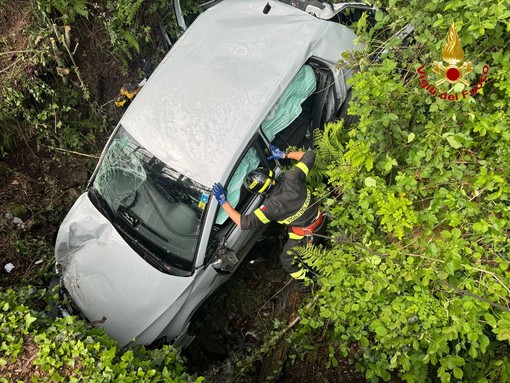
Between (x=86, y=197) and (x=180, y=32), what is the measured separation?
214 centimetres

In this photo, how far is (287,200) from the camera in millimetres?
3594

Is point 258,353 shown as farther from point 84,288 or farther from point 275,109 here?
point 275,109

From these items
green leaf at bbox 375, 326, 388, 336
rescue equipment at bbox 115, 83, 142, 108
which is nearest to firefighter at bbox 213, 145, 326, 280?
green leaf at bbox 375, 326, 388, 336

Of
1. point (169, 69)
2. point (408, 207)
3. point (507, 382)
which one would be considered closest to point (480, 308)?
point (507, 382)

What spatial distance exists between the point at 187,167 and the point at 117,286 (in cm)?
127

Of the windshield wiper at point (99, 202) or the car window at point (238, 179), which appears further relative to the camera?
the windshield wiper at point (99, 202)

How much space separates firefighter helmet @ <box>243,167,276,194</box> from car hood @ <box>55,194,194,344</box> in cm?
100

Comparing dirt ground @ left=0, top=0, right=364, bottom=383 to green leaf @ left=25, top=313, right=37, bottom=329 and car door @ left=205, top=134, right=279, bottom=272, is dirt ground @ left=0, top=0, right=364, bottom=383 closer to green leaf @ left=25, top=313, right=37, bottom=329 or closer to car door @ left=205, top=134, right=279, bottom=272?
car door @ left=205, top=134, right=279, bottom=272

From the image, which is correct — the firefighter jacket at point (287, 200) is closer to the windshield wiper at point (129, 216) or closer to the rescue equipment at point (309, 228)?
the rescue equipment at point (309, 228)

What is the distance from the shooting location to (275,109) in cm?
367

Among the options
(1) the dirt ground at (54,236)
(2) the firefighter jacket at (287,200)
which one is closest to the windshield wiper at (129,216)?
(2) the firefighter jacket at (287,200)

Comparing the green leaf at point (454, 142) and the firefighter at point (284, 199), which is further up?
the green leaf at point (454, 142)

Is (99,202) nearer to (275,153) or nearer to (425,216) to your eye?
(275,153)

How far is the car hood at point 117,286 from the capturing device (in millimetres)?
3643
